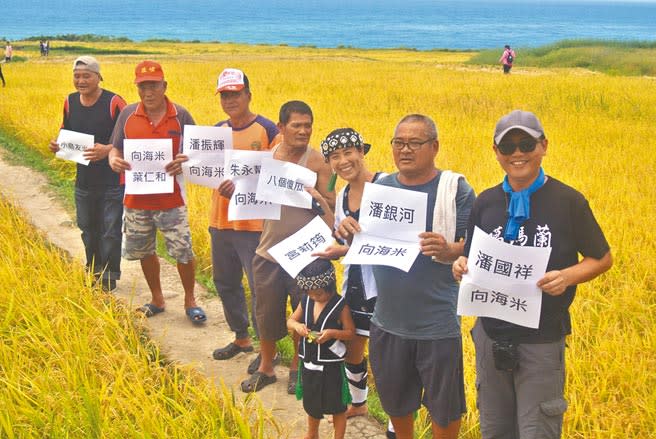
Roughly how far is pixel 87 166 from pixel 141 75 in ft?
3.48

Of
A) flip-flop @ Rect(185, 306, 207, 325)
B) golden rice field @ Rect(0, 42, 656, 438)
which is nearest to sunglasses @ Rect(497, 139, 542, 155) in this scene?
golden rice field @ Rect(0, 42, 656, 438)

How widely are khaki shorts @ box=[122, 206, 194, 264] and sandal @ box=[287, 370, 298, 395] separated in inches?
49.5

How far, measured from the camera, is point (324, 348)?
120 inches

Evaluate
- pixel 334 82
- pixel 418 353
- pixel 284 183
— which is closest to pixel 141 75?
pixel 284 183

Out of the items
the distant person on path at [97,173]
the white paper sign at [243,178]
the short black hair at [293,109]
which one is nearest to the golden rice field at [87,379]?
the distant person on path at [97,173]

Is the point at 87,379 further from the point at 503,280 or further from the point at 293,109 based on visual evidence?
the point at 503,280

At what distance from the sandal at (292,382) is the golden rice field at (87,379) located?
21 centimetres

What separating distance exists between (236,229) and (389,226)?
4.80 ft

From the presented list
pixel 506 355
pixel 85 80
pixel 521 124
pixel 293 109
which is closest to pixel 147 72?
pixel 85 80

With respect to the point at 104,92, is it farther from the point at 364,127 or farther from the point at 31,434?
the point at 364,127

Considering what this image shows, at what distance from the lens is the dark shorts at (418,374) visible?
263cm

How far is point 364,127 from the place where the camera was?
10938 mm

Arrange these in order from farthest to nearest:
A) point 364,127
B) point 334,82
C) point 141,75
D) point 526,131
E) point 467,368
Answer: point 334,82
point 364,127
point 141,75
point 467,368
point 526,131

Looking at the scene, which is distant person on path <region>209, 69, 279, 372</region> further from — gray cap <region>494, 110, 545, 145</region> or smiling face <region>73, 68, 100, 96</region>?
gray cap <region>494, 110, 545, 145</region>
